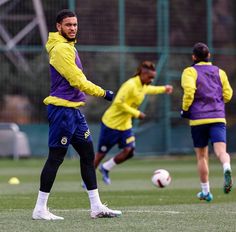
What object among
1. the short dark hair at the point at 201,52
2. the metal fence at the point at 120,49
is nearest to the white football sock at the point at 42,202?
the short dark hair at the point at 201,52

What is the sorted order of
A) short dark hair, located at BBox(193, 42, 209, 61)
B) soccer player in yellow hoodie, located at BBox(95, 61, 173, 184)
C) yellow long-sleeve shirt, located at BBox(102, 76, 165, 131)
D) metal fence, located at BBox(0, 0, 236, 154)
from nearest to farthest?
short dark hair, located at BBox(193, 42, 209, 61), soccer player in yellow hoodie, located at BBox(95, 61, 173, 184), yellow long-sleeve shirt, located at BBox(102, 76, 165, 131), metal fence, located at BBox(0, 0, 236, 154)

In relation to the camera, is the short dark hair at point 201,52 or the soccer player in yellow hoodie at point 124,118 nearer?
the short dark hair at point 201,52

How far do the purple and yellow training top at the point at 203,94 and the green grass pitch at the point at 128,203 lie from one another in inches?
45.2

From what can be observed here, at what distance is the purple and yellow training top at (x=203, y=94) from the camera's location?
1253 centimetres

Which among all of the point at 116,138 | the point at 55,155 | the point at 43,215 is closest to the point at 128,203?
the point at 55,155

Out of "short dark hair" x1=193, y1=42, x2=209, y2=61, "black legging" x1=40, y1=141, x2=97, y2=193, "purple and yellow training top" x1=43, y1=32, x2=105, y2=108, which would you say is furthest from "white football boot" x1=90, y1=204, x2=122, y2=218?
"short dark hair" x1=193, y1=42, x2=209, y2=61

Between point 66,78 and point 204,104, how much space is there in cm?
324

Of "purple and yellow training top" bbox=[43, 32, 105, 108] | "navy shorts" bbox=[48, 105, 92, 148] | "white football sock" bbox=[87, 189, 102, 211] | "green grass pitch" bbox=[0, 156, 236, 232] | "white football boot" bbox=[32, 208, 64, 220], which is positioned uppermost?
"purple and yellow training top" bbox=[43, 32, 105, 108]

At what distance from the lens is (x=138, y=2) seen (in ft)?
90.5

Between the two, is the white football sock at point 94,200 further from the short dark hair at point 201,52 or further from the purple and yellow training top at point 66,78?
the short dark hair at point 201,52

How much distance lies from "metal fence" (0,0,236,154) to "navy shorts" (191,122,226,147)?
13.7m

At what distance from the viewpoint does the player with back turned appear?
41.0ft

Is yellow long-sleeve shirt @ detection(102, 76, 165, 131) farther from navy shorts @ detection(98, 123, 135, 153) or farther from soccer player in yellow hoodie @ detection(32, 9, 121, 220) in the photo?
soccer player in yellow hoodie @ detection(32, 9, 121, 220)

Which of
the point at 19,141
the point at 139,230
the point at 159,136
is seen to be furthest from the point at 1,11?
the point at 139,230
